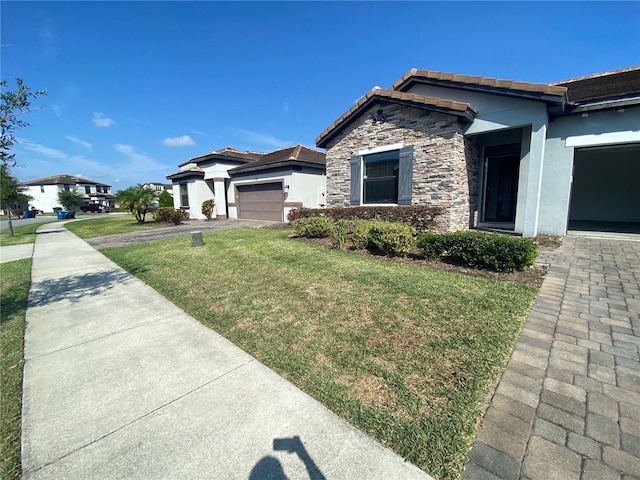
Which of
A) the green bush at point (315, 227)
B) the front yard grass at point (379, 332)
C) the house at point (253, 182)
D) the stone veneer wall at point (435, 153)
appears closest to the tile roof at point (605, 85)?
the stone veneer wall at point (435, 153)

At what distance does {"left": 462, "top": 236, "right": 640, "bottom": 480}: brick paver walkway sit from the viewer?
1790 mm

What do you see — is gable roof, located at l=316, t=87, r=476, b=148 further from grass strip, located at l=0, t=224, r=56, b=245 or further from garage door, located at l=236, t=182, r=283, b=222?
grass strip, located at l=0, t=224, r=56, b=245

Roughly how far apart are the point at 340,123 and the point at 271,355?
34.5 ft

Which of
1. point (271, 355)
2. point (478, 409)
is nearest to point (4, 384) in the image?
point (271, 355)

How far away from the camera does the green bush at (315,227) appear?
9680 millimetres

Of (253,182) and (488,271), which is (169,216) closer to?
(253,182)

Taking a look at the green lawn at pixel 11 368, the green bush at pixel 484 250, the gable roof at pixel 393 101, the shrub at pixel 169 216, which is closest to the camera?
the green lawn at pixel 11 368

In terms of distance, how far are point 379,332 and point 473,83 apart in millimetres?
9287

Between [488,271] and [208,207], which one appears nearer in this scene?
[488,271]

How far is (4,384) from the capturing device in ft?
8.87

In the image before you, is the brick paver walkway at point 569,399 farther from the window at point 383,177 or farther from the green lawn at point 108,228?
the green lawn at point 108,228

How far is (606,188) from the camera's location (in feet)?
38.8

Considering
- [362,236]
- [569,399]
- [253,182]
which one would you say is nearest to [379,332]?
[569,399]

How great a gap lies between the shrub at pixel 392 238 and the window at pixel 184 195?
20.4 meters
